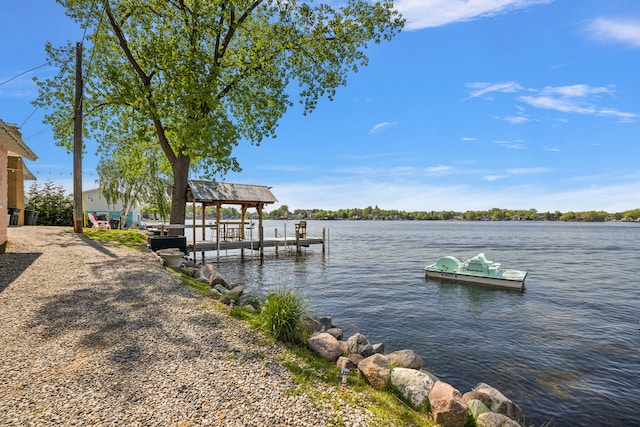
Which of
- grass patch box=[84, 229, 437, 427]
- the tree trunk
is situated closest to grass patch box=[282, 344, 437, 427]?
grass patch box=[84, 229, 437, 427]

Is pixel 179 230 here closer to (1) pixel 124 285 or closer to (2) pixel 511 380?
(1) pixel 124 285

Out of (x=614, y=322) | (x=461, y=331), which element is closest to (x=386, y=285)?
(x=461, y=331)

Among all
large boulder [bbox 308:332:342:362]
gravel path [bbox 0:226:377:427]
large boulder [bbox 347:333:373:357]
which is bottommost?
large boulder [bbox 347:333:373:357]

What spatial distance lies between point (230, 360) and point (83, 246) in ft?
38.6

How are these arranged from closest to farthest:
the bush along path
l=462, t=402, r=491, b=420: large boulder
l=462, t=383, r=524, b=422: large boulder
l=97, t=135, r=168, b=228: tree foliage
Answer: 1. the bush along path
2. l=462, t=402, r=491, b=420: large boulder
3. l=462, t=383, r=524, b=422: large boulder
4. l=97, t=135, r=168, b=228: tree foliage

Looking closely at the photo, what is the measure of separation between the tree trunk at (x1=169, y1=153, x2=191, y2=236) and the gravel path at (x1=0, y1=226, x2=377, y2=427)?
860cm

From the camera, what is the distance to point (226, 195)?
2378cm

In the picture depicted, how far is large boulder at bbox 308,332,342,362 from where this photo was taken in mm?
5793

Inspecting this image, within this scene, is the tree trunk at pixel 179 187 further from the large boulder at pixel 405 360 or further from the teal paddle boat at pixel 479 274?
the teal paddle boat at pixel 479 274

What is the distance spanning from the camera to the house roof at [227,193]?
22141 millimetres

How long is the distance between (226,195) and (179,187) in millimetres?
7133

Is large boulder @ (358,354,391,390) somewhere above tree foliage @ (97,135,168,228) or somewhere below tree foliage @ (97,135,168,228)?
below

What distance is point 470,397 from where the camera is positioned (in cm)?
559

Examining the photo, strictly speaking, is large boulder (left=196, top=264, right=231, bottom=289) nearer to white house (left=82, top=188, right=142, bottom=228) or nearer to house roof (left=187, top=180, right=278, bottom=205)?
house roof (left=187, top=180, right=278, bottom=205)
